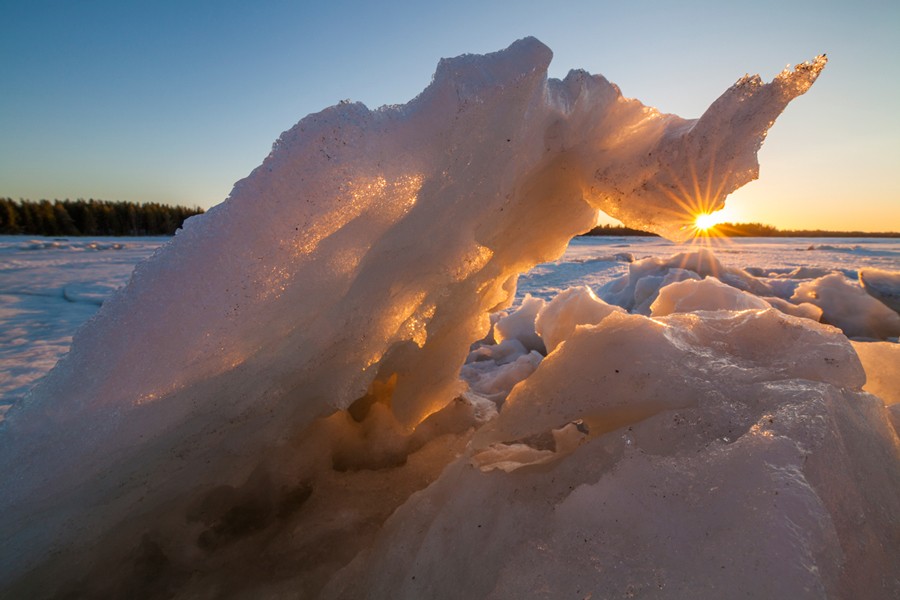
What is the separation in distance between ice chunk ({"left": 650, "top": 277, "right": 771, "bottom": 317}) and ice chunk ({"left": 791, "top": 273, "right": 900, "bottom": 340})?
6.53ft

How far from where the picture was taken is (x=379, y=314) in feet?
4.08

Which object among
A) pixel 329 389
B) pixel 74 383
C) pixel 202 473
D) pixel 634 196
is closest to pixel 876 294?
pixel 634 196

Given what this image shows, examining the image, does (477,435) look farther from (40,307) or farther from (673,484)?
(40,307)

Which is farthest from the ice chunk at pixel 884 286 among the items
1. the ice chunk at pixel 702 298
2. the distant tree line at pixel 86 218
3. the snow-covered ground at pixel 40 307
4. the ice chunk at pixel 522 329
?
the distant tree line at pixel 86 218

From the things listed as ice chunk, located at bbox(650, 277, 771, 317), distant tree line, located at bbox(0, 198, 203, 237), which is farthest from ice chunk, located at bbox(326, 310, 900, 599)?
distant tree line, located at bbox(0, 198, 203, 237)

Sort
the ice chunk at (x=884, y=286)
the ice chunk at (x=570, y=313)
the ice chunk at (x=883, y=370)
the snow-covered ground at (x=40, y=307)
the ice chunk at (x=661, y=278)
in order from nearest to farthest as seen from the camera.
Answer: the ice chunk at (x=883, y=370)
the ice chunk at (x=570, y=313)
the snow-covered ground at (x=40, y=307)
the ice chunk at (x=884, y=286)
the ice chunk at (x=661, y=278)

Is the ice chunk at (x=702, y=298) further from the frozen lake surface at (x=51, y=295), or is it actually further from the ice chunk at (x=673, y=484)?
the frozen lake surface at (x=51, y=295)

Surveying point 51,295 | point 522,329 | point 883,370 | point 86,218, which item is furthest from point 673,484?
point 86,218

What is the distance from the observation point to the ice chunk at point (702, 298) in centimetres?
202

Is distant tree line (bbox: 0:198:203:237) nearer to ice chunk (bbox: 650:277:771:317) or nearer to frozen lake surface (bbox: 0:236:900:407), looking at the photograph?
frozen lake surface (bbox: 0:236:900:407)

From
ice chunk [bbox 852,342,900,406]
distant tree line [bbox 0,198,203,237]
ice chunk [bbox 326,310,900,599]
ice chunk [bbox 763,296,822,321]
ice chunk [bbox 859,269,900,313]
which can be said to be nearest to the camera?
ice chunk [bbox 326,310,900,599]

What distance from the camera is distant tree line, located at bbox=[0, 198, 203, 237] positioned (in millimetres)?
26734

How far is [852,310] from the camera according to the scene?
344 centimetres

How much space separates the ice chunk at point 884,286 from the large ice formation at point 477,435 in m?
3.31
